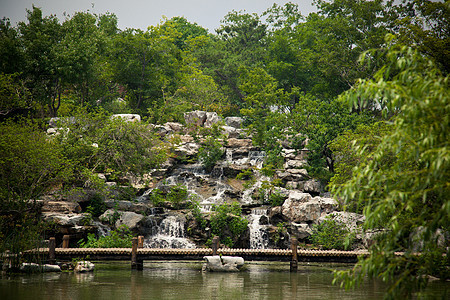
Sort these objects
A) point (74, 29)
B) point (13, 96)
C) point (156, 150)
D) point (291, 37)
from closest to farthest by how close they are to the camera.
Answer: point (13, 96) < point (156, 150) < point (74, 29) < point (291, 37)

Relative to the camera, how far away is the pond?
13.8 m

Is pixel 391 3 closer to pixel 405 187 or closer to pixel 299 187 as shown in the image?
pixel 299 187

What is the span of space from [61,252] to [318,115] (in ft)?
72.5

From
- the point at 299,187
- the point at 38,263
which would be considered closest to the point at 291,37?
the point at 299,187

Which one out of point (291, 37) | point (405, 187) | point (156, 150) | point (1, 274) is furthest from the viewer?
point (291, 37)

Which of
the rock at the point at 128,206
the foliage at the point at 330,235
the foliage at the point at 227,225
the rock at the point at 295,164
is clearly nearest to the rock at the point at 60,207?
the rock at the point at 128,206

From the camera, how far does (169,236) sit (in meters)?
25.3

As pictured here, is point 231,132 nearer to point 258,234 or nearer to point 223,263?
point 258,234

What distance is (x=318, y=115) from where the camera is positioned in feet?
111

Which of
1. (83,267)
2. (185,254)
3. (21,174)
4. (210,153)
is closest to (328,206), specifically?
(185,254)

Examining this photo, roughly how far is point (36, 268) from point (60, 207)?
6.89 m

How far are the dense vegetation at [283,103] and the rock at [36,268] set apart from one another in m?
0.95

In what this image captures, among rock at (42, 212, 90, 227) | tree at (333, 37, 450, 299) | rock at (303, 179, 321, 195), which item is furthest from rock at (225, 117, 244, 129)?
tree at (333, 37, 450, 299)

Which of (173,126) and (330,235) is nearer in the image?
(330,235)
